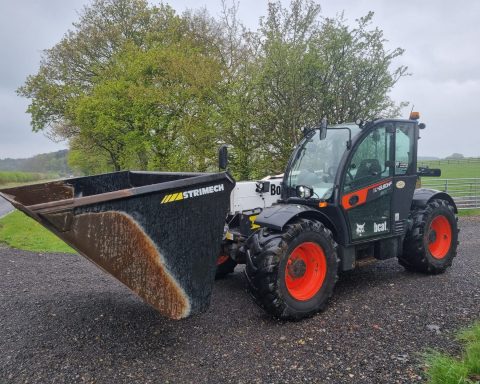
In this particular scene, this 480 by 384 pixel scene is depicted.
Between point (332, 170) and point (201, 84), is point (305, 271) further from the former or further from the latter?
point (201, 84)

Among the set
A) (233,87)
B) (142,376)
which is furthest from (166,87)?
(142,376)

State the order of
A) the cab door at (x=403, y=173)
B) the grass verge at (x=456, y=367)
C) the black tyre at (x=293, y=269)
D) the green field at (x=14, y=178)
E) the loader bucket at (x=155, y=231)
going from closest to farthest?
1. the grass verge at (x=456, y=367)
2. the loader bucket at (x=155, y=231)
3. the black tyre at (x=293, y=269)
4. the cab door at (x=403, y=173)
5. the green field at (x=14, y=178)

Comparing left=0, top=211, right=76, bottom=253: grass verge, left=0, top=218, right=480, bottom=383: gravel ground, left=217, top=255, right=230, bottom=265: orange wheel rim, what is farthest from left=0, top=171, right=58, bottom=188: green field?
left=0, top=218, right=480, bottom=383: gravel ground

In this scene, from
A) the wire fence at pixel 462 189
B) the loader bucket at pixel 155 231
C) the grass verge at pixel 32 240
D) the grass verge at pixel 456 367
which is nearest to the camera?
the grass verge at pixel 456 367

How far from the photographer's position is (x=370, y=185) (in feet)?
15.7

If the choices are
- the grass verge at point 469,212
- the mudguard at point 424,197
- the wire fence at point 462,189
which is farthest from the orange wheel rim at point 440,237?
the wire fence at point 462,189

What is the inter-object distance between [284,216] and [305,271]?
0.67 m

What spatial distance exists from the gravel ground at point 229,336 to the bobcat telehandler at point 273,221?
356 mm

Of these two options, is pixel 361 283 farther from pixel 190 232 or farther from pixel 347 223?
pixel 190 232

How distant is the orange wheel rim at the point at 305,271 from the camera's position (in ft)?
13.6

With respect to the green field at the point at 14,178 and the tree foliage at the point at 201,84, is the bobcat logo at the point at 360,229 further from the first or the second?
the green field at the point at 14,178

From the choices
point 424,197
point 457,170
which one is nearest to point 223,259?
point 424,197

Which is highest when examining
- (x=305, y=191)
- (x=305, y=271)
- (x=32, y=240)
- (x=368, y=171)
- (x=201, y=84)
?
(x=201, y=84)

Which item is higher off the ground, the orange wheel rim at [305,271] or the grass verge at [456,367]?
the orange wheel rim at [305,271]
